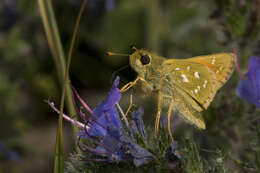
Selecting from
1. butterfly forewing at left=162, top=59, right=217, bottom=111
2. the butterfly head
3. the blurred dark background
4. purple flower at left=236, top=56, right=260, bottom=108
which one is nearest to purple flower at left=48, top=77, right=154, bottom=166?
the butterfly head

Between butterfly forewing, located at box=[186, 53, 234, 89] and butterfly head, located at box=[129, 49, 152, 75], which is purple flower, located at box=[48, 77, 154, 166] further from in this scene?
butterfly forewing, located at box=[186, 53, 234, 89]

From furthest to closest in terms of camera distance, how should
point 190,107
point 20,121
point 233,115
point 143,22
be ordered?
1. point 143,22
2. point 20,121
3. point 233,115
4. point 190,107

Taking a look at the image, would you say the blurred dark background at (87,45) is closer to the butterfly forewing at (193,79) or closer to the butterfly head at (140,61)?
the butterfly forewing at (193,79)

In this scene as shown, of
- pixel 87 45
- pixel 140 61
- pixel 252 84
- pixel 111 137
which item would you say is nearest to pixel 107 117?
pixel 111 137

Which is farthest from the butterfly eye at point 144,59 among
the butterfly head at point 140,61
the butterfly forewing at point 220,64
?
the butterfly forewing at point 220,64

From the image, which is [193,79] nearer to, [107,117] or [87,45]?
[107,117]

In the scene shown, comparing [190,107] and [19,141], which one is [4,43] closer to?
[19,141]

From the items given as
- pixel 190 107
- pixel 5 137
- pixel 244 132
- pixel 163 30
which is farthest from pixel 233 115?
pixel 5 137

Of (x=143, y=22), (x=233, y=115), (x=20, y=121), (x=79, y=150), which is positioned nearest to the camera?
(x=79, y=150)
